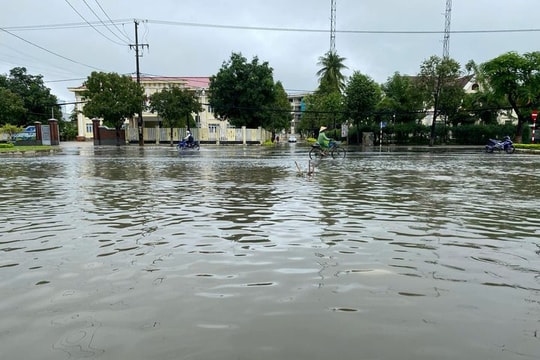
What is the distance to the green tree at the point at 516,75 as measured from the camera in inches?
1638

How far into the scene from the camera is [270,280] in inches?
169

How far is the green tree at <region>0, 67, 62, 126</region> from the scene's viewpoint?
65562 mm

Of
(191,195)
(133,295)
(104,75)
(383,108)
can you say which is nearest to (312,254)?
(133,295)

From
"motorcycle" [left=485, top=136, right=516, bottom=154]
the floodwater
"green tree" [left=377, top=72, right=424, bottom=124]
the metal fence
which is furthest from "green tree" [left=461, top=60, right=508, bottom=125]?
the floodwater

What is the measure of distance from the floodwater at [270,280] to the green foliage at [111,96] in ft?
125

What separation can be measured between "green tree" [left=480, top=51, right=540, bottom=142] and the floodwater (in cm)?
3856

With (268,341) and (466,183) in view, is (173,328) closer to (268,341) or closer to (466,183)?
(268,341)

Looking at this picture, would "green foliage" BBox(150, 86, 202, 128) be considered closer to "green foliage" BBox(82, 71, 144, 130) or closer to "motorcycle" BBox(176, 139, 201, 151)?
"green foliage" BBox(82, 71, 144, 130)

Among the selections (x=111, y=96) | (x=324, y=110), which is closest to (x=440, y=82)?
(x=324, y=110)

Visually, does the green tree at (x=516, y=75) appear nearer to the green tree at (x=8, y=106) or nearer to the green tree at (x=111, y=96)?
the green tree at (x=111, y=96)

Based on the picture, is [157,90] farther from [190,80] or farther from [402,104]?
[402,104]

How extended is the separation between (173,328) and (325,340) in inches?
41.8

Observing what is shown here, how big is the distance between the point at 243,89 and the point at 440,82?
67.7 ft

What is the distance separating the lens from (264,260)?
4.92 metres
